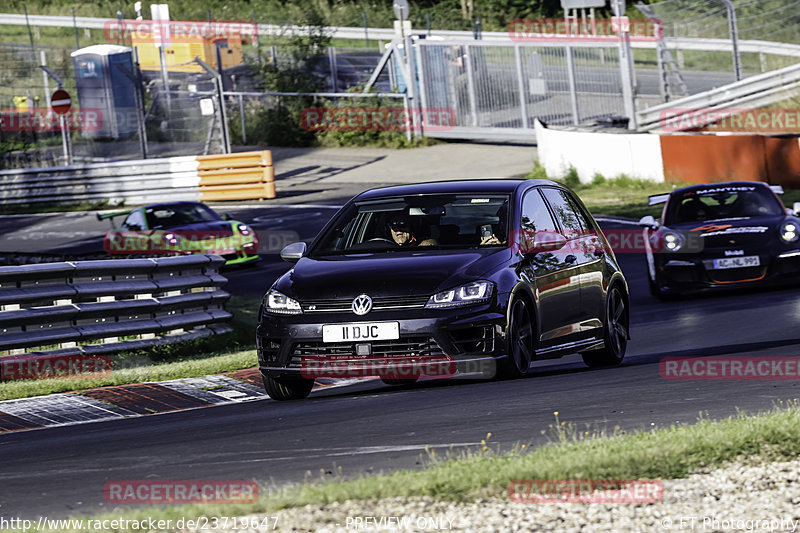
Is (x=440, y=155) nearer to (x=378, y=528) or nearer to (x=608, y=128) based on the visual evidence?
(x=608, y=128)

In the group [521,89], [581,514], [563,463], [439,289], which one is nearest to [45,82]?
[521,89]

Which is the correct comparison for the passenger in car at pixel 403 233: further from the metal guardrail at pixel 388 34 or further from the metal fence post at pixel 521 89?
A: the metal fence post at pixel 521 89

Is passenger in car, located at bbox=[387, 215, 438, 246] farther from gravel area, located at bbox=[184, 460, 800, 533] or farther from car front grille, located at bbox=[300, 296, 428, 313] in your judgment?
gravel area, located at bbox=[184, 460, 800, 533]

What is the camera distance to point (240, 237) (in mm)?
22969

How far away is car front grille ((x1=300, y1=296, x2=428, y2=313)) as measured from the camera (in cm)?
861

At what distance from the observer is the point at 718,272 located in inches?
636

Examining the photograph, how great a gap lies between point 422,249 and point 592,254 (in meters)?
1.81

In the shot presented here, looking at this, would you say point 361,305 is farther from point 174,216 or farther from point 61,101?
point 61,101

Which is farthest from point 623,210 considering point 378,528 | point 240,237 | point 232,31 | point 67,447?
point 232,31

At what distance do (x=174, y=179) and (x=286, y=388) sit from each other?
85.6 feet

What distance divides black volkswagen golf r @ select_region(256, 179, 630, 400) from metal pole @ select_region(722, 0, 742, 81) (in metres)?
23.1

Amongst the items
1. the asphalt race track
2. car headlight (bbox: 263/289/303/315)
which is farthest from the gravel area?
car headlight (bbox: 263/289/303/315)

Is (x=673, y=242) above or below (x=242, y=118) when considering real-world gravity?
below

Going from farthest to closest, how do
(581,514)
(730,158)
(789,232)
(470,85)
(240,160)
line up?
(470,85)
(240,160)
(730,158)
(789,232)
(581,514)
